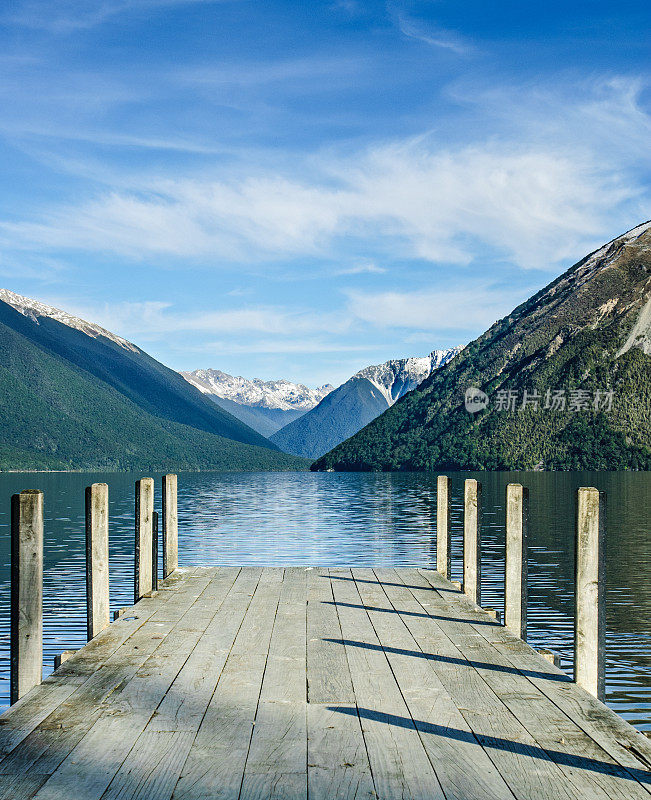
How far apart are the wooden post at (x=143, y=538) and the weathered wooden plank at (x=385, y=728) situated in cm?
306

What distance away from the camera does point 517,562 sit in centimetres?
812

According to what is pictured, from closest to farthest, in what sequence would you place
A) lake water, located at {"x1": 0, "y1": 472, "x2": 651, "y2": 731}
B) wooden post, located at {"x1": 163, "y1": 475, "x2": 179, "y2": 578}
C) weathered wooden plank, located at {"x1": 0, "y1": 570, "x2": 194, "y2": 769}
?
1. weathered wooden plank, located at {"x1": 0, "y1": 570, "x2": 194, "y2": 769}
2. wooden post, located at {"x1": 163, "y1": 475, "x2": 179, "y2": 578}
3. lake water, located at {"x1": 0, "y1": 472, "x2": 651, "y2": 731}

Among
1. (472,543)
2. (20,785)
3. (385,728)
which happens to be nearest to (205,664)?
(385,728)

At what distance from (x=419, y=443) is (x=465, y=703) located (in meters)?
171

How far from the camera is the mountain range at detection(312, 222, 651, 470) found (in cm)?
14762

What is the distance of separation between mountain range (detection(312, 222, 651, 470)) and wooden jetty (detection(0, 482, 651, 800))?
14115 cm

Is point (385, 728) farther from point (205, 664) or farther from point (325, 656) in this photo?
point (205, 664)

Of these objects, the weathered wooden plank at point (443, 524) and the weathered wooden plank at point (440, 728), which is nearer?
the weathered wooden plank at point (440, 728)

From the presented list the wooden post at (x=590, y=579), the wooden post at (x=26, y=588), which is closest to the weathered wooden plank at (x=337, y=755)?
the wooden post at (x=590, y=579)

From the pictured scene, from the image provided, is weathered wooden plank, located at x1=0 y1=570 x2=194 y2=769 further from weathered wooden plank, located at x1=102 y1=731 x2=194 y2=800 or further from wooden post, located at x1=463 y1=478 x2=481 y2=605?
wooden post, located at x1=463 y1=478 x2=481 y2=605

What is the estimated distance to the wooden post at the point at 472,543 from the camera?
9.29 metres

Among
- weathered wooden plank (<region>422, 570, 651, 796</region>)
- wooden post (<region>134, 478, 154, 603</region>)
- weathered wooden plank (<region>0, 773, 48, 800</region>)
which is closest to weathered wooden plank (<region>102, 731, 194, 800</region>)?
A: weathered wooden plank (<region>0, 773, 48, 800</region>)

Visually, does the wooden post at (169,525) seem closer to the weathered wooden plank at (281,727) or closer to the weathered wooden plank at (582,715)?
the weathered wooden plank at (281,727)

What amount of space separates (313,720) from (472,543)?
5249mm
